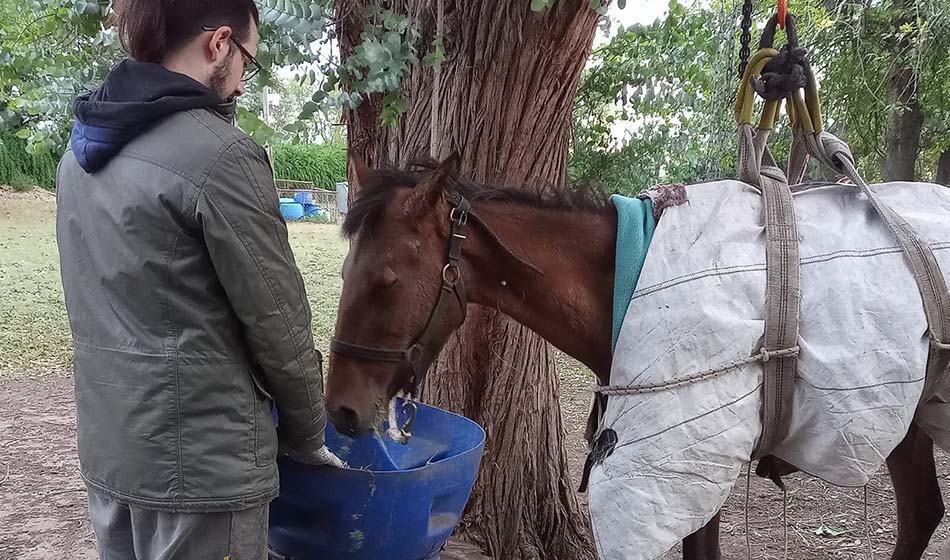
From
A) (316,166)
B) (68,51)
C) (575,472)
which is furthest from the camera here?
(316,166)

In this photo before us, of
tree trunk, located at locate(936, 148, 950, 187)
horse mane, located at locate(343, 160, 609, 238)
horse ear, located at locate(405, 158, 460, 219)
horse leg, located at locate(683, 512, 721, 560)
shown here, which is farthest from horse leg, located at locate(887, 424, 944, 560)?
tree trunk, located at locate(936, 148, 950, 187)

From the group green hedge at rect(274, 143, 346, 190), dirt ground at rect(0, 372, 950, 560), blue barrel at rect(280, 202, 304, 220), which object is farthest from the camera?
green hedge at rect(274, 143, 346, 190)

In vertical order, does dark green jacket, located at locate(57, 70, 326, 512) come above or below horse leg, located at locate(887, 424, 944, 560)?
above

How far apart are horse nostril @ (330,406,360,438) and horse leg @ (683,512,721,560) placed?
120 cm

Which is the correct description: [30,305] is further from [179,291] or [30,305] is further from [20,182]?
[20,182]

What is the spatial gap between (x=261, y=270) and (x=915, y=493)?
2604 millimetres

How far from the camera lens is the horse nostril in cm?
189

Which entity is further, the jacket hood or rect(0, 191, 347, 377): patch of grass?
rect(0, 191, 347, 377): patch of grass

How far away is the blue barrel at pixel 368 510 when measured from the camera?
71.7 inches

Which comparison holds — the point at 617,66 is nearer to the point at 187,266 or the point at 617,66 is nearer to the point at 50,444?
the point at 187,266

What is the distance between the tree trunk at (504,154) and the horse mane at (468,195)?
1.94 ft

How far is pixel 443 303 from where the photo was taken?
1886 mm

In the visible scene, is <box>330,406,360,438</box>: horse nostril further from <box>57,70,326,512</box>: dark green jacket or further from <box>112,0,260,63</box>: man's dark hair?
<box>112,0,260,63</box>: man's dark hair

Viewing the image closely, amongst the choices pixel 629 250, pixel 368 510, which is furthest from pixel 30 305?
pixel 629 250
